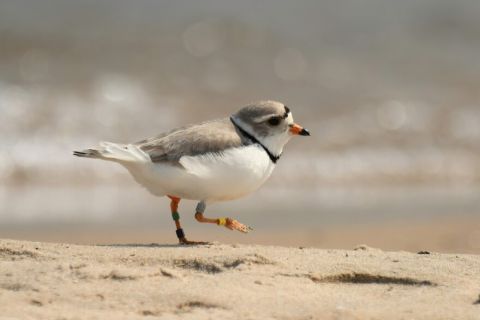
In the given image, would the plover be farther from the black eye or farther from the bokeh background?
the bokeh background

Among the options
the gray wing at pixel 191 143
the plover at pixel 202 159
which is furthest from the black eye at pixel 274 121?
the gray wing at pixel 191 143

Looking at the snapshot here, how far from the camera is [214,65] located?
16.7 metres

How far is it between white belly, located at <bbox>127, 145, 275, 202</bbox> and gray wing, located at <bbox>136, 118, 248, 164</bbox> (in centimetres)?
4

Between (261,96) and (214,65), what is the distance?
5.51ft

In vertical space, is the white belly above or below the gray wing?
below

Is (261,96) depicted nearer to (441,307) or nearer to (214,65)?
(214,65)

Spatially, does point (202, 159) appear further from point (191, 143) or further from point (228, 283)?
point (228, 283)

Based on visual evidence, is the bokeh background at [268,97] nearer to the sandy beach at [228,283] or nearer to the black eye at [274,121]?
the black eye at [274,121]

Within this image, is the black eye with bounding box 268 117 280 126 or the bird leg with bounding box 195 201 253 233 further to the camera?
the black eye with bounding box 268 117 280 126

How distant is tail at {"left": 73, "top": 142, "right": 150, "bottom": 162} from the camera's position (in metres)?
5.55

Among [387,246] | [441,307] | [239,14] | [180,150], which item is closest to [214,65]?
[239,14]

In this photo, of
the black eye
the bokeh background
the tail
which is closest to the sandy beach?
the tail

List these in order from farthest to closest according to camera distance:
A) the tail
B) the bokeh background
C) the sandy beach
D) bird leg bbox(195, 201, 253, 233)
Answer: the bokeh background
bird leg bbox(195, 201, 253, 233)
the tail
the sandy beach

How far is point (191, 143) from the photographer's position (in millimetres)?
5746
